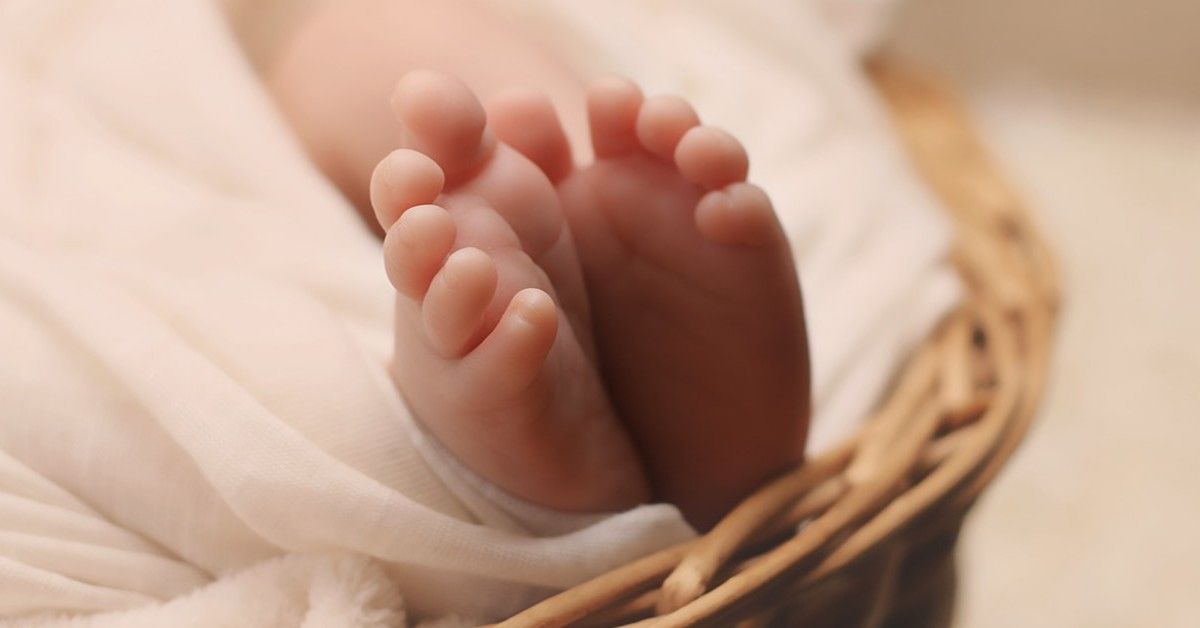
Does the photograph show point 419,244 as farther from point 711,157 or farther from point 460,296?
point 711,157

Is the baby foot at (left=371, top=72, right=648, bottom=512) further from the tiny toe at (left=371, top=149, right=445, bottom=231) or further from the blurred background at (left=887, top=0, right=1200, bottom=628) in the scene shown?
the blurred background at (left=887, top=0, right=1200, bottom=628)

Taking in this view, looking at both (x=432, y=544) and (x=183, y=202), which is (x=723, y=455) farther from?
(x=183, y=202)

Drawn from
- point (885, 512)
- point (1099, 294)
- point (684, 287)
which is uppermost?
point (684, 287)

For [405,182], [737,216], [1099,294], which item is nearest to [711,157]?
[737,216]

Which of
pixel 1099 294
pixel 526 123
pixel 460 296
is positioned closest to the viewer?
pixel 460 296

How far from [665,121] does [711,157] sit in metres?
0.03

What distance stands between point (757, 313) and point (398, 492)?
0.56 ft

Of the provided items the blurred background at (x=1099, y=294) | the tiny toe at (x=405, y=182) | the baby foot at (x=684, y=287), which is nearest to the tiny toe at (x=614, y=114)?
the baby foot at (x=684, y=287)

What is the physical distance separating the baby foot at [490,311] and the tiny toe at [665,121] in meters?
0.05

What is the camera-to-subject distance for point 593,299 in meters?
0.55

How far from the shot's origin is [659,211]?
516 mm

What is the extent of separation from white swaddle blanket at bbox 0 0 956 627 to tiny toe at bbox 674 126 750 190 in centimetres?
15

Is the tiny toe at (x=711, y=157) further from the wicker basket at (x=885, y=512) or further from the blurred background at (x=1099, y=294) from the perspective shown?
the blurred background at (x=1099, y=294)

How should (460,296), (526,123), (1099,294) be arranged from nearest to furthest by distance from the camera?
(460,296) < (526,123) < (1099,294)
